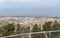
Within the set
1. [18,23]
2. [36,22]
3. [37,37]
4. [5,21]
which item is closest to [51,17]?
[36,22]

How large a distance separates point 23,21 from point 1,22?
1.82 metres

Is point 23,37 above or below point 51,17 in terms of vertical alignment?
below

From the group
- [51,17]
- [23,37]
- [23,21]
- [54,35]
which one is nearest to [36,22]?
[23,21]

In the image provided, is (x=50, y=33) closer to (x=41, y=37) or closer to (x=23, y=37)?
(x=41, y=37)

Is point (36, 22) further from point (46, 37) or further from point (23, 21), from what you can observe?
point (46, 37)

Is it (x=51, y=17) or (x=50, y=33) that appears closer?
(x=50, y=33)

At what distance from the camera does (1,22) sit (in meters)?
13.4

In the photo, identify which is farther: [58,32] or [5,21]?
[5,21]

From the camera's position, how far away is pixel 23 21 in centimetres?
1255

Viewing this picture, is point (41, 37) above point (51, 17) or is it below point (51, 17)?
below

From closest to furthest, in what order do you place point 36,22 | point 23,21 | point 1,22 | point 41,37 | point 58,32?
1. point 58,32
2. point 41,37
3. point 36,22
4. point 23,21
5. point 1,22

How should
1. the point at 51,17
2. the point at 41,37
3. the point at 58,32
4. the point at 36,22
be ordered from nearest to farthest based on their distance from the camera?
1. the point at 58,32
2. the point at 41,37
3. the point at 51,17
4. the point at 36,22

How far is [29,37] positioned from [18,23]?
8014 mm

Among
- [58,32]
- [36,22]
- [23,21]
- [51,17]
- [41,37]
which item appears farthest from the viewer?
[23,21]
